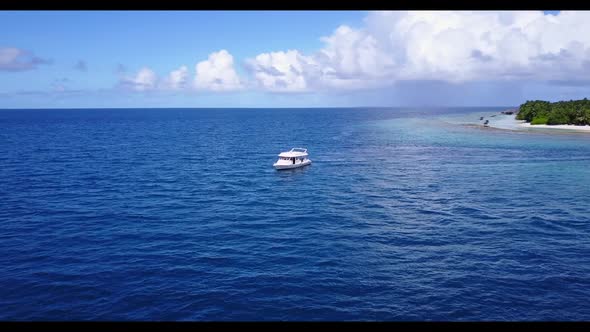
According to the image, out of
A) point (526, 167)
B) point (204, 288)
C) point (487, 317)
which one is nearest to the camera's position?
point (487, 317)

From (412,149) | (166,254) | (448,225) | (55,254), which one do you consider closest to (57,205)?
(55,254)

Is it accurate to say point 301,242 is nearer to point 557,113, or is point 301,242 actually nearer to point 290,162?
point 290,162

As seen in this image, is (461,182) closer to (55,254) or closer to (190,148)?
(55,254)

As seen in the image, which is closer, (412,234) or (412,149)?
(412,234)

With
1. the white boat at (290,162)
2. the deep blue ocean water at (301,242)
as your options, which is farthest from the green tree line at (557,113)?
the white boat at (290,162)

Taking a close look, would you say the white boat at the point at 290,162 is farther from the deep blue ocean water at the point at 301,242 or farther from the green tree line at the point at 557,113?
the green tree line at the point at 557,113

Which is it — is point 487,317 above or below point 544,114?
below

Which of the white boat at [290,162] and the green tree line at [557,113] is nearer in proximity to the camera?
the white boat at [290,162]
